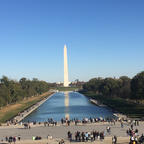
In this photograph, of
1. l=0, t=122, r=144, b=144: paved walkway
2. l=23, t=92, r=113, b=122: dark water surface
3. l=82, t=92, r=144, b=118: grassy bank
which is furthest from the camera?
l=23, t=92, r=113, b=122: dark water surface

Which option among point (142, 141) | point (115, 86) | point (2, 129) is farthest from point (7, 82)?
point (142, 141)

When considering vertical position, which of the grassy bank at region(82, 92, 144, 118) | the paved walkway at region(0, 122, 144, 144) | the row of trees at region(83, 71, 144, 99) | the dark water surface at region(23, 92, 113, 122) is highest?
the row of trees at region(83, 71, 144, 99)

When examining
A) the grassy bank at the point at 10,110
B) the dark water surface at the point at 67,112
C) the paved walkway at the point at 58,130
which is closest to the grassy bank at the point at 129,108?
the dark water surface at the point at 67,112

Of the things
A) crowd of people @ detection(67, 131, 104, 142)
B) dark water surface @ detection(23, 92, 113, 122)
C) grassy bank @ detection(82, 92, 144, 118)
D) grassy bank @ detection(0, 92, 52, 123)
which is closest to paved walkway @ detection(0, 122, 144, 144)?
crowd of people @ detection(67, 131, 104, 142)

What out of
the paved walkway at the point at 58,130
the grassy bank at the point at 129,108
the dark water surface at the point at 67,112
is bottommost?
the dark water surface at the point at 67,112

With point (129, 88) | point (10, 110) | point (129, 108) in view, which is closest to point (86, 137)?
point (129, 108)

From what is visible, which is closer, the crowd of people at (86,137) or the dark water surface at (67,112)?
the crowd of people at (86,137)

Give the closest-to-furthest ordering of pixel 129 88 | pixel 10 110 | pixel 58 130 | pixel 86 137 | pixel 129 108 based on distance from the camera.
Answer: pixel 86 137, pixel 58 130, pixel 129 108, pixel 10 110, pixel 129 88

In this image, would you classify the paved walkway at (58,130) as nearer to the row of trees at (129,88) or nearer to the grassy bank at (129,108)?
the grassy bank at (129,108)

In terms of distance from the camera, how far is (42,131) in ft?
98.6

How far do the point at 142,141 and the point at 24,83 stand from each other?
94.1 metres

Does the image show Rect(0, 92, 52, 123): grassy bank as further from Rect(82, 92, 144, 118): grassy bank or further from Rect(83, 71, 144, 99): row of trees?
Rect(83, 71, 144, 99): row of trees

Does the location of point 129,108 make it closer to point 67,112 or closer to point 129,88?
point 67,112

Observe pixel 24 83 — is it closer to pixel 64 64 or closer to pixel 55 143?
pixel 64 64
